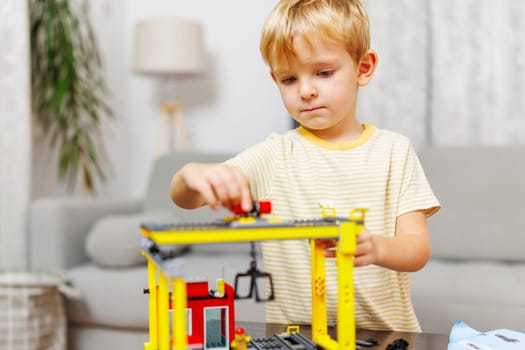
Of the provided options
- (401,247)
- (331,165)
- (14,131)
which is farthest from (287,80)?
(14,131)

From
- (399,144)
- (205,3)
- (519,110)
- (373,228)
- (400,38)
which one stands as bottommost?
(373,228)

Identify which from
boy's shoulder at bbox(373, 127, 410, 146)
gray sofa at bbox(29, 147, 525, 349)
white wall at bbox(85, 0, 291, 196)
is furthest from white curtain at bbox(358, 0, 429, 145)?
boy's shoulder at bbox(373, 127, 410, 146)

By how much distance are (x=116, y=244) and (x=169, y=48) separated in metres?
1.15

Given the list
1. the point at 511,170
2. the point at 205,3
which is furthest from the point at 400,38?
the point at 205,3

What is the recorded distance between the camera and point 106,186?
3.36 m

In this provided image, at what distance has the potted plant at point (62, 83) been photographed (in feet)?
8.96

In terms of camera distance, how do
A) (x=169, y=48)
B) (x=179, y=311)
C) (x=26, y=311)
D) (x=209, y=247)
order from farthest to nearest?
(x=169, y=48), (x=209, y=247), (x=26, y=311), (x=179, y=311)

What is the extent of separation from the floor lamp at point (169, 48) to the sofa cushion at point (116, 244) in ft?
3.29

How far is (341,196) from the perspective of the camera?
36.6 inches

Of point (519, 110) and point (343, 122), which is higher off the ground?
point (519, 110)

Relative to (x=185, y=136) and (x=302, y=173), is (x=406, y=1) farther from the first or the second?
(x=302, y=173)

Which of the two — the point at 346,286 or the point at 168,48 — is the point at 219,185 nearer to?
the point at 346,286

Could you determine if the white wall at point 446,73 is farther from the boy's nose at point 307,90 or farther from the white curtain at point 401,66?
the boy's nose at point 307,90

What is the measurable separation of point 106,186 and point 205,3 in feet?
3.65
